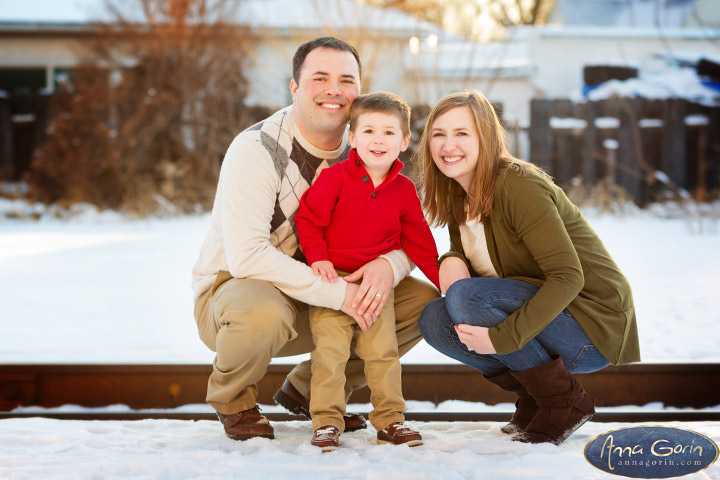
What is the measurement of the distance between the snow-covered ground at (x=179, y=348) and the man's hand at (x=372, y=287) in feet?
1.58

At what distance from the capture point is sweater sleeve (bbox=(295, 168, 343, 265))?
260 centimetres

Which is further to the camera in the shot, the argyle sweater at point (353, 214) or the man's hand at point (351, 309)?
the argyle sweater at point (353, 214)

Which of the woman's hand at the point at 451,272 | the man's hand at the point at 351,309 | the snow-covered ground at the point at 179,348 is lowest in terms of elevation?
the snow-covered ground at the point at 179,348

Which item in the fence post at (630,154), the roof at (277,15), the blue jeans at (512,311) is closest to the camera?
the blue jeans at (512,311)

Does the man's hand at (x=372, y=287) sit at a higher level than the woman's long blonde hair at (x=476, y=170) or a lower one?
lower

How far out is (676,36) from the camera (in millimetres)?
12695

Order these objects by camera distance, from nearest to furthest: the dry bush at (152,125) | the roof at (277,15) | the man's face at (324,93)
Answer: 1. the man's face at (324,93)
2. the roof at (277,15)
3. the dry bush at (152,125)

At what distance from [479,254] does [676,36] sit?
473 inches

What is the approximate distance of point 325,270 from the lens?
8.35ft

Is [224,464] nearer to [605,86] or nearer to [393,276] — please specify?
[393,276]

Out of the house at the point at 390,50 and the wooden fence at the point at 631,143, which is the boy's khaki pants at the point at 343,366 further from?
the house at the point at 390,50

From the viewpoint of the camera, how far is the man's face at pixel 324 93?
2723 millimetres

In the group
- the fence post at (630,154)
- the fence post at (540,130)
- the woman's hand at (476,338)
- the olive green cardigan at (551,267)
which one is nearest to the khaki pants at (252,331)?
the woman's hand at (476,338)

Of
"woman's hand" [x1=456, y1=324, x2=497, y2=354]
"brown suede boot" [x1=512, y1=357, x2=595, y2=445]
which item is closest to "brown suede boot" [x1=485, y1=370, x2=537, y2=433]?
"brown suede boot" [x1=512, y1=357, x2=595, y2=445]
